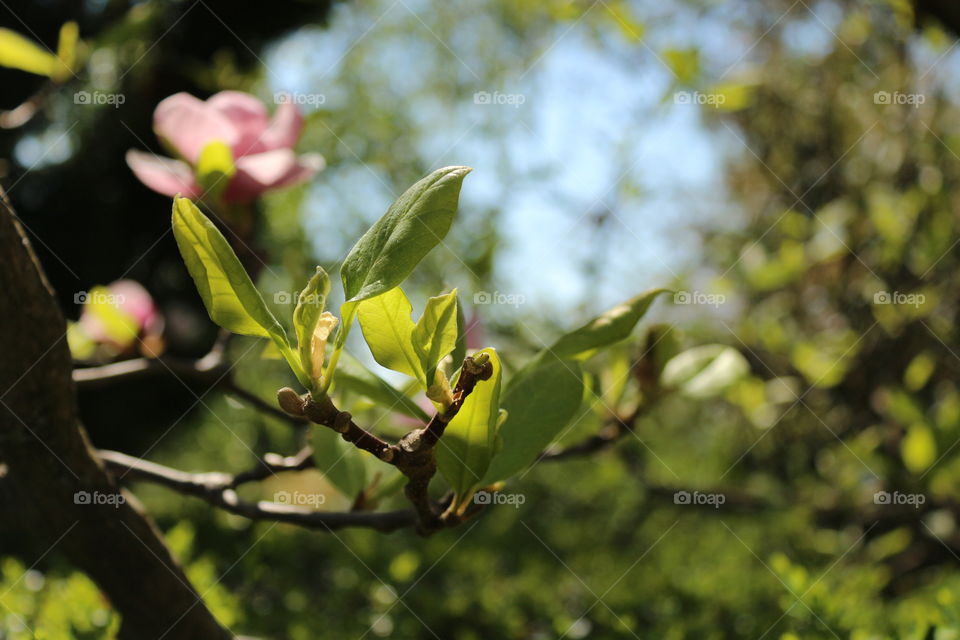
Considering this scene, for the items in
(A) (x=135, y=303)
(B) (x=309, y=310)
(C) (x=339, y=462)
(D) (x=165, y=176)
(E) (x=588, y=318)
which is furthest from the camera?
(E) (x=588, y=318)

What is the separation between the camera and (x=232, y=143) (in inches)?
32.4

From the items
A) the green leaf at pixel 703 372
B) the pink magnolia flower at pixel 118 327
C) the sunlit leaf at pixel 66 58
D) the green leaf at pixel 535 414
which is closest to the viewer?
the green leaf at pixel 535 414

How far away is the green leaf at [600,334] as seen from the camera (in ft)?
1.98

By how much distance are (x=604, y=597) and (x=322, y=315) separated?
89 centimetres

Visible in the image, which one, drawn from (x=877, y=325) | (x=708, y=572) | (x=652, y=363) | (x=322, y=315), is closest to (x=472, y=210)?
(x=877, y=325)

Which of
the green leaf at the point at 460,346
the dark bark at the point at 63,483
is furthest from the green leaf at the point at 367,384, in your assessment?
the dark bark at the point at 63,483

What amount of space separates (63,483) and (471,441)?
0.36 metres

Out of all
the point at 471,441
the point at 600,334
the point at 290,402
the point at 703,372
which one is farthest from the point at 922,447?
the point at 290,402

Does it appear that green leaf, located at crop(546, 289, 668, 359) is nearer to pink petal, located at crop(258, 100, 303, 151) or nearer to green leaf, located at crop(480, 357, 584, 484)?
green leaf, located at crop(480, 357, 584, 484)

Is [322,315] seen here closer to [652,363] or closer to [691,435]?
[652,363]

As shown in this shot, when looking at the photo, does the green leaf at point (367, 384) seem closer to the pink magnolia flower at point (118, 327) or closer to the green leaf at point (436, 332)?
the green leaf at point (436, 332)

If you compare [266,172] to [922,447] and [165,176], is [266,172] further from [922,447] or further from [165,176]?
[922,447]

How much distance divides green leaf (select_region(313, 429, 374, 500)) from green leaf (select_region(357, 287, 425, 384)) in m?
0.21

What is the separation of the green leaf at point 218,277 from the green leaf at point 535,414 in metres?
0.18
